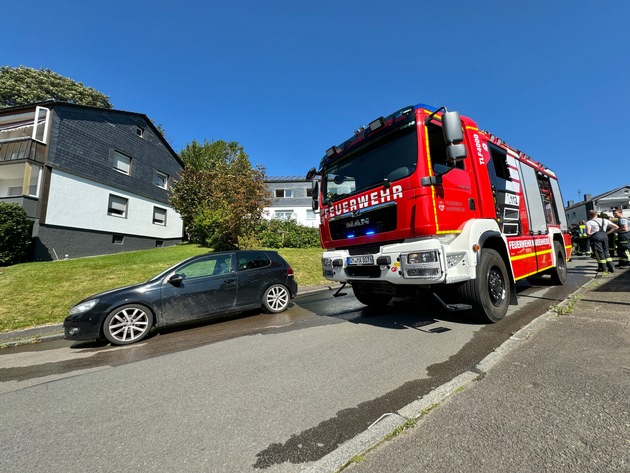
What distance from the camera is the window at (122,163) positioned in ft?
59.5

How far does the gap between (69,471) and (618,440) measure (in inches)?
135

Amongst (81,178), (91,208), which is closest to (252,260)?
(91,208)

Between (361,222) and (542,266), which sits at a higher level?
(361,222)

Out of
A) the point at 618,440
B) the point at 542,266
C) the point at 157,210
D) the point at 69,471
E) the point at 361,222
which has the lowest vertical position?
the point at 69,471

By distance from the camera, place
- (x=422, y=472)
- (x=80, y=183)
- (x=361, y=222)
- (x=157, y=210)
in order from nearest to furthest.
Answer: (x=422, y=472) < (x=361, y=222) < (x=80, y=183) < (x=157, y=210)

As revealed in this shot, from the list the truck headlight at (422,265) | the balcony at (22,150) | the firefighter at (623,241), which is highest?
the balcony at (22,150)

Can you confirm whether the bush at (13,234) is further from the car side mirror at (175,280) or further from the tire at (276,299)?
the tire at (276,299)

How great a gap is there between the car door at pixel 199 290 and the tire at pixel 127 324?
0.88ft

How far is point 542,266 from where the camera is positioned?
645 centimetres

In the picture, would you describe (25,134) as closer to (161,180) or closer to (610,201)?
(161,180)

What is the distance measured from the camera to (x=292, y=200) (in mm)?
35156

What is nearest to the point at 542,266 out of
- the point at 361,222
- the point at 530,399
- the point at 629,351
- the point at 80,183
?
the point at 629,351

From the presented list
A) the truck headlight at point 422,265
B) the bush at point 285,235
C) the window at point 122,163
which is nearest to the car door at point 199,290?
the truck headlight at point 422,265

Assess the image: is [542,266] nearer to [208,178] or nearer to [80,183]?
[208,178]
